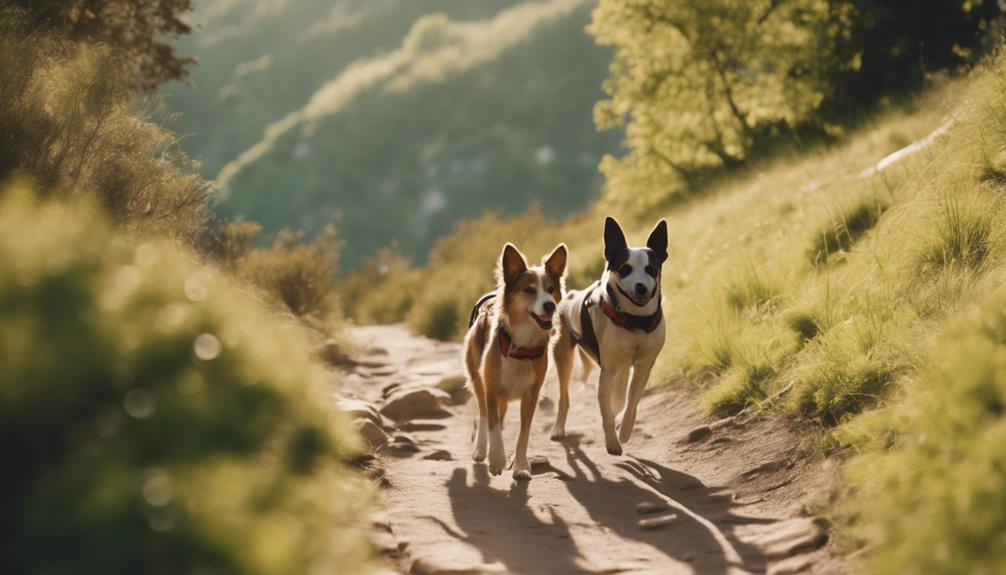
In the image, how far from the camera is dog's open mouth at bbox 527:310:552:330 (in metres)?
6.12

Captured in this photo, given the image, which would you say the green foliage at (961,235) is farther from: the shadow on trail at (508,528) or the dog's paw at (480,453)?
the dog's paw at (480,453)

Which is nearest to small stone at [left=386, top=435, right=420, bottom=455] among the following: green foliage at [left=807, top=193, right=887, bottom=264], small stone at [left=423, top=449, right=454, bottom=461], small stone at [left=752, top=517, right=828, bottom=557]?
small stone at [left=423, top=449, right=454, bottom=461]

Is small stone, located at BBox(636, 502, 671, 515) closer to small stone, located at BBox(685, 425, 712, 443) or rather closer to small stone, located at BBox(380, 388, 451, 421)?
small stone, located at BBox(685, 425, 712, 443)

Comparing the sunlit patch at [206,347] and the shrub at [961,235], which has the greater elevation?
the sunlit patch at [206,347]

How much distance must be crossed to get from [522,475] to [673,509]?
4.20 feet

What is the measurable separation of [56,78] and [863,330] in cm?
647

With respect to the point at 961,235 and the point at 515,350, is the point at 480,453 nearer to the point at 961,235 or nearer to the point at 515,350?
the point at 515,350

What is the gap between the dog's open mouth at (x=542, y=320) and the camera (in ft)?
20.1

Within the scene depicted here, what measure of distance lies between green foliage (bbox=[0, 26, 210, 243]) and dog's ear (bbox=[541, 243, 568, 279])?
3.13 m

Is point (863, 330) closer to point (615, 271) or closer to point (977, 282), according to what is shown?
point (977, 282)

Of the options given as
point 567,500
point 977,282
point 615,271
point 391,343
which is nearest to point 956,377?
point 977,282

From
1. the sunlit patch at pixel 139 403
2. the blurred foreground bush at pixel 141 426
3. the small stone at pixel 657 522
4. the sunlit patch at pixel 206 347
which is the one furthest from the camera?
the small stone at pixel 657 522

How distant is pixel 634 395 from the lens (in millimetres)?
6633

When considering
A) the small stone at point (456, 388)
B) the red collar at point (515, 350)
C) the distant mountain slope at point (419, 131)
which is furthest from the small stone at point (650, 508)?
the distant mountain slope at point (419, 131)
